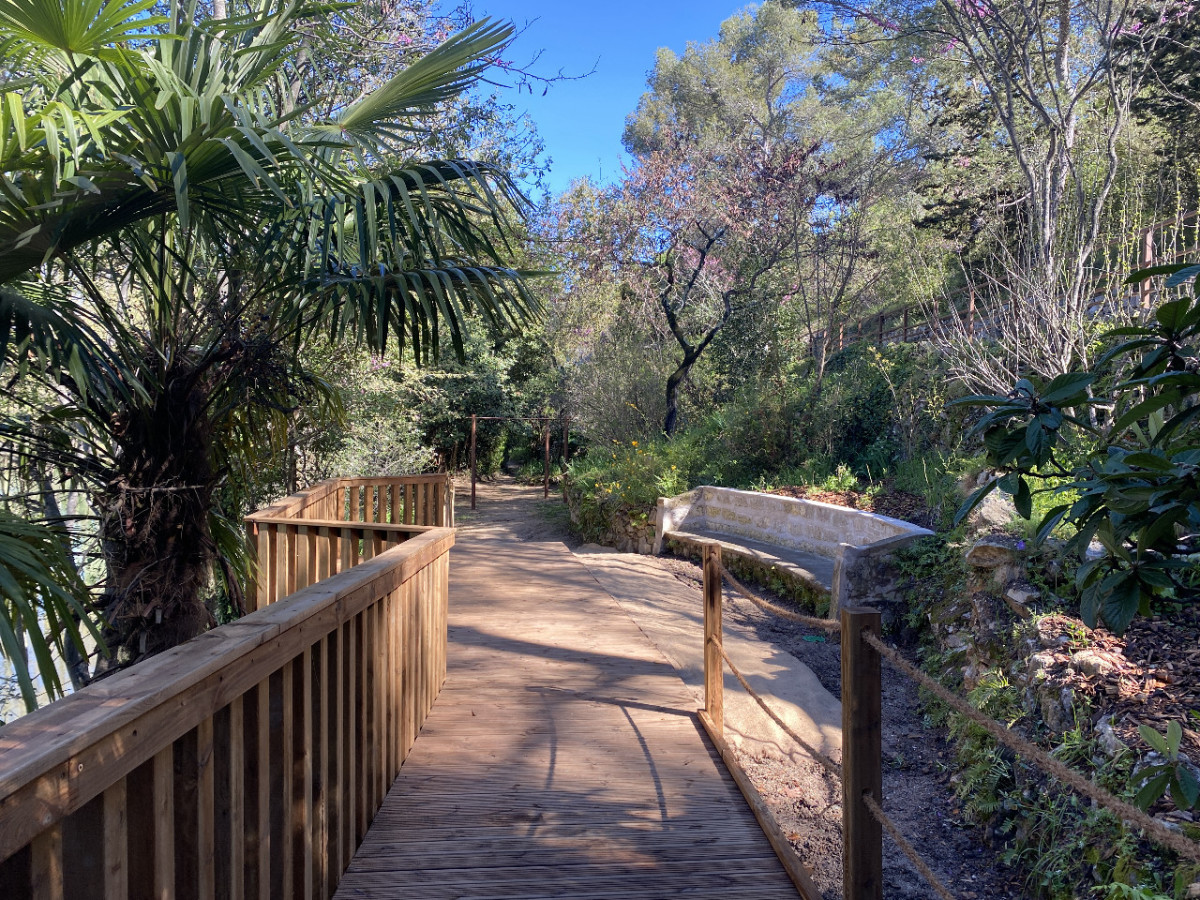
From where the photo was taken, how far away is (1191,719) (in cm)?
351

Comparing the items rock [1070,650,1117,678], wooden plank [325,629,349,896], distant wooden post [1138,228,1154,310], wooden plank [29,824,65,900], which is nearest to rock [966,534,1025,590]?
rock [1070,650,1117,678]

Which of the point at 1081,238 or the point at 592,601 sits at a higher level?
the point at 1081,238

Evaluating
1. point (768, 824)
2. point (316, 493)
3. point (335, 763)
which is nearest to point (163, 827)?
point (335, 763)

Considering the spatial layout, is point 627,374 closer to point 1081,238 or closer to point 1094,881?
point 1081,238

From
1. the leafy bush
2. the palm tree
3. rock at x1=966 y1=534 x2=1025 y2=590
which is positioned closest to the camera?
the leafy bush

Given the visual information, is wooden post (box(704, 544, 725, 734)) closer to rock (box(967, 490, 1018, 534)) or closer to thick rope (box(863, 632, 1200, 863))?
thick rope (box(863, 632, 1200, 863))

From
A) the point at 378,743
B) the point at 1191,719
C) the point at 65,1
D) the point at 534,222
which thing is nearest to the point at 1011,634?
the point at 1191,719

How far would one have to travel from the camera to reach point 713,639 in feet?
14.1

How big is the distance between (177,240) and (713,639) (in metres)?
4.05

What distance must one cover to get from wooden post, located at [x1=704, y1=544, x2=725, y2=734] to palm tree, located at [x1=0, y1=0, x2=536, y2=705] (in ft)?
6.00

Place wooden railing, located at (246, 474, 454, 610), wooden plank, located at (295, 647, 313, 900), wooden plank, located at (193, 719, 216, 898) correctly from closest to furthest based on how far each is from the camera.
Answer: wooden plank, located at (193, 719, 216, 898) → wooden plank, located at (295, 647, 313, 900) → wooden railing, located at (246, 474, 454, 610)

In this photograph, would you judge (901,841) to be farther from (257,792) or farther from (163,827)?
(163,827)

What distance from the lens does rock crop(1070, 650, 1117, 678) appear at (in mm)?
4078

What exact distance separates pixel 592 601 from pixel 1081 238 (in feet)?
15.5
